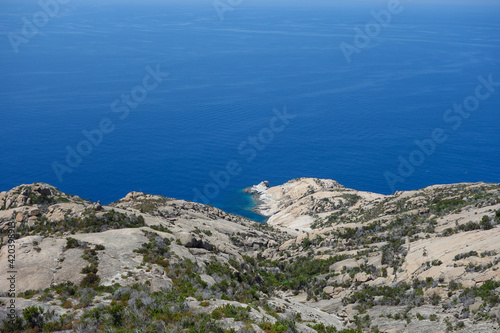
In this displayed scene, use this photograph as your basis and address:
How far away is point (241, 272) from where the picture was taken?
35.9 m

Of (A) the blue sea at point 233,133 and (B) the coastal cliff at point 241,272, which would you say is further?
(A) the blue sea at point 233,133

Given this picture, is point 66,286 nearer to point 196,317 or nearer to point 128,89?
point 196,317

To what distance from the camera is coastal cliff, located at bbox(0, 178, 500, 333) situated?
2269 cm

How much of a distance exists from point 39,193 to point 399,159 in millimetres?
108331

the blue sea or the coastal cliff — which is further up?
the blue sea

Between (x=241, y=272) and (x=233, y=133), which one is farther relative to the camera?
(x=233, y=133)

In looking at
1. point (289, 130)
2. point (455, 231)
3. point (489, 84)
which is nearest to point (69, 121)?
point (289, 130)

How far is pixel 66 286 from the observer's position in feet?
82.6

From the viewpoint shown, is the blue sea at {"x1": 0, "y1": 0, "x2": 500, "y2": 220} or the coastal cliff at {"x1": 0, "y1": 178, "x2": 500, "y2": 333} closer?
the coastal cliff at {"x1": 0, "y1": 178, "x2": 500, "y2": 333}

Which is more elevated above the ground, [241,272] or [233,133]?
[233,133]

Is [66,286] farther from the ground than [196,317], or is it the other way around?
[66,286]

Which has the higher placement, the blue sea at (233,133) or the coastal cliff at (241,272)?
the blue sea at (233,133)

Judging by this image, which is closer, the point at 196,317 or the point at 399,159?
the point at 196,317

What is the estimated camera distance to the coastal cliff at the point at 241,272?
22.7 metres
